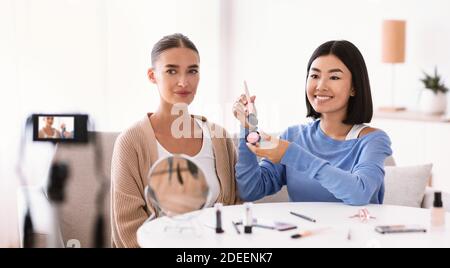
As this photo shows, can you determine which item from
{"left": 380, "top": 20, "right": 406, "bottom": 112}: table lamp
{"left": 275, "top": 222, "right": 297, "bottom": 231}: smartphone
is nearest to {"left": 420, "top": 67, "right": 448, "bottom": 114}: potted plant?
{"left": 380, "top": 20, "right": 406, "bottom": 112}: table lamp

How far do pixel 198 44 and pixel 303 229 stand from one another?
2998 millimetres

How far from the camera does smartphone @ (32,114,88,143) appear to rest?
239 cm

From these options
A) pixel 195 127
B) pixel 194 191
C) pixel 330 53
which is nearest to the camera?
pixel 194 191

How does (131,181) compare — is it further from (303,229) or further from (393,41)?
(393,41)

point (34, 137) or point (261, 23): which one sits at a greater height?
point (261, 23)

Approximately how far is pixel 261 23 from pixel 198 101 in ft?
2.59

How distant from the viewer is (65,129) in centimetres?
239

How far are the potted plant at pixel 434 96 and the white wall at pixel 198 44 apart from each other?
0.11 metres

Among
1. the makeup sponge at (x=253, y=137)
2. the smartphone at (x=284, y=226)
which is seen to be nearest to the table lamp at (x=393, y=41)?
the makeup sponge at (x=253, y=137)

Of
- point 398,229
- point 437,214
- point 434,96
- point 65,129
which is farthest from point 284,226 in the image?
point 434,96

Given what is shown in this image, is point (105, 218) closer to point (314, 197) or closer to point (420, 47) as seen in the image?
point (314, 197)

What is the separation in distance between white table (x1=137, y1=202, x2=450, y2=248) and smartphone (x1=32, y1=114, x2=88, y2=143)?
0.89m

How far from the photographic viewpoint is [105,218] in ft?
7.91
